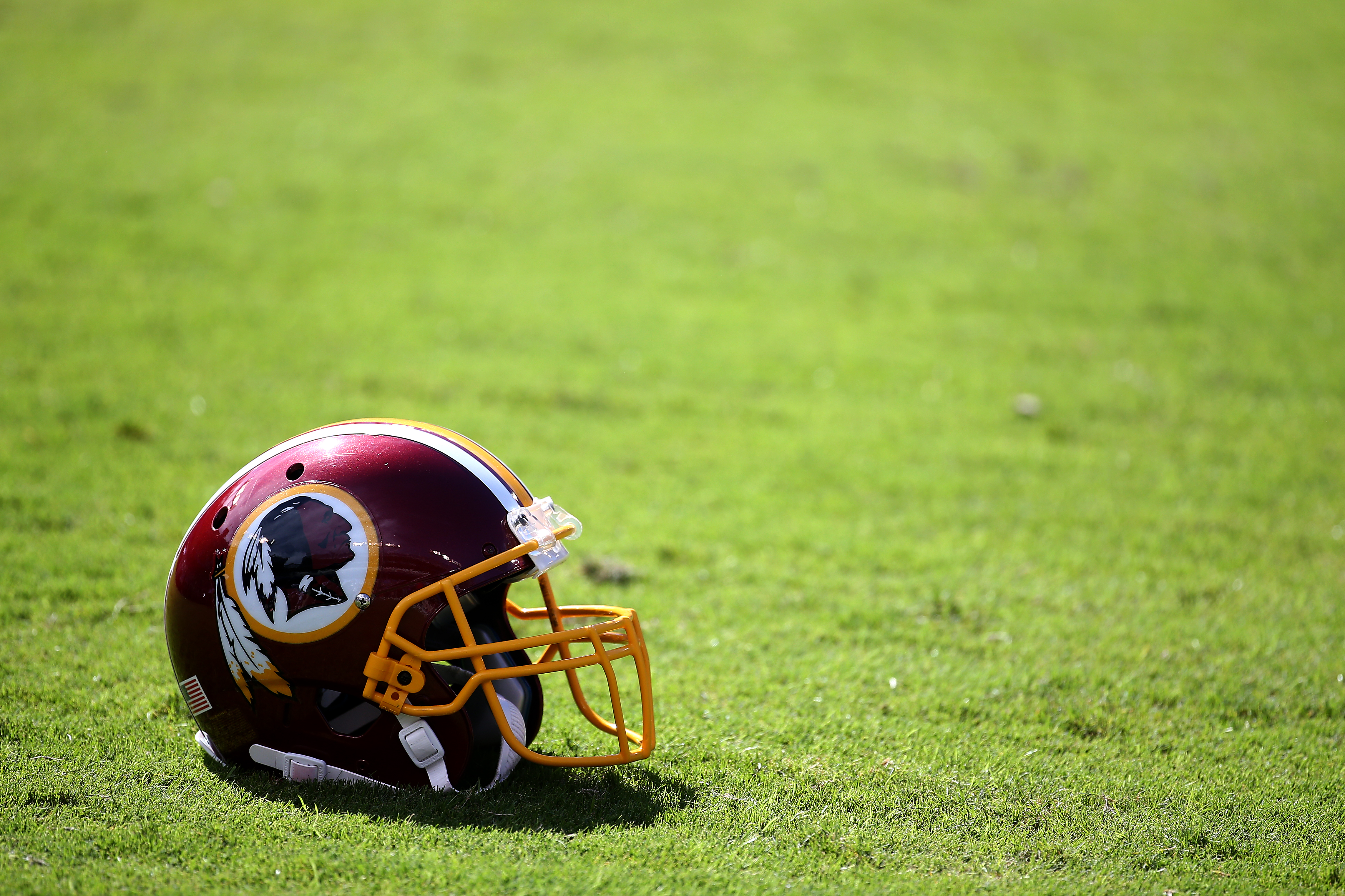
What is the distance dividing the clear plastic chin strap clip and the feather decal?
97 cm

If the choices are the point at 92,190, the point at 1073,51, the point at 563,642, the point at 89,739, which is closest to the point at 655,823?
the point at 563,642

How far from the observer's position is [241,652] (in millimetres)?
3783

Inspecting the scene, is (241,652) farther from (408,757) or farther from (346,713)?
(408,757)

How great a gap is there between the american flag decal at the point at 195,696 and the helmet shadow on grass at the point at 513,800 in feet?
0.77

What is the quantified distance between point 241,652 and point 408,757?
0.69 m

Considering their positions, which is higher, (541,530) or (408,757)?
(541,530)

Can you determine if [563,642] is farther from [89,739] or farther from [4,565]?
[4,565]

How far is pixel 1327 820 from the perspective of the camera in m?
3.95

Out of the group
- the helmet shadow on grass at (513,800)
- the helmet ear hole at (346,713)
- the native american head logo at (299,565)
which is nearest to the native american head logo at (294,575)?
the native american head logo at (299,565)

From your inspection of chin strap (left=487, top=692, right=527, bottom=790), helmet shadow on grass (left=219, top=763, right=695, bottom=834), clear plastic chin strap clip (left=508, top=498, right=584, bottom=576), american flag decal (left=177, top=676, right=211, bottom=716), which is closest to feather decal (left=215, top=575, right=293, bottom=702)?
american flag decal (left=177, top=676, right=211, bottom=716)

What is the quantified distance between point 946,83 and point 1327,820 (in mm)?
13763

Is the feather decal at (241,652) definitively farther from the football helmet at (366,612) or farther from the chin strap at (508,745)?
the chin strap at (508,745)

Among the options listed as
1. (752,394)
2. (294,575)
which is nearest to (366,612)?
(294,575)

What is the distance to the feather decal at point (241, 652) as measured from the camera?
3764mm
